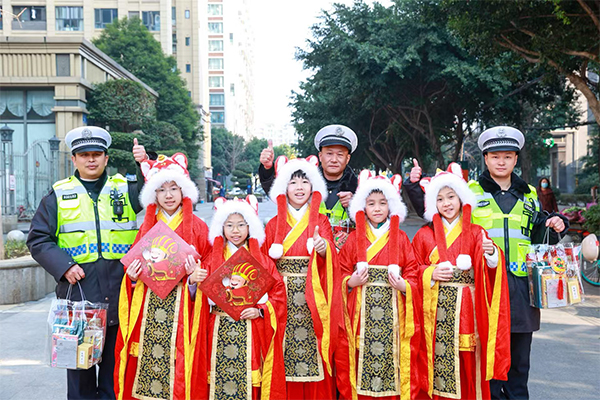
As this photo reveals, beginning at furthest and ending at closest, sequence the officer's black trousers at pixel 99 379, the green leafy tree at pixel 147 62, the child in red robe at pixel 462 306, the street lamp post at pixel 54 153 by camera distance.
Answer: the green leafy tree at pixel 147 62 < the street lamp post at pixel 54 153 < the officer's black trousers at pixel 99 379 < the child in red robe at pixel 462 306

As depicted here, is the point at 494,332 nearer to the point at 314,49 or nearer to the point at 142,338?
the point at 142,338

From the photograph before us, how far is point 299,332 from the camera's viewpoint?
3.81 m

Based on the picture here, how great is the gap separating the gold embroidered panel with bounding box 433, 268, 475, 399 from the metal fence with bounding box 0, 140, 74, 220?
17.6 m

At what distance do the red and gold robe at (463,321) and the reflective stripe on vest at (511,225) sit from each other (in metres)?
0.21

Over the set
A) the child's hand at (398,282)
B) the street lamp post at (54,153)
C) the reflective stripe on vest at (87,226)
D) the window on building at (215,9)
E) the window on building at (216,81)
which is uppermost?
the window on building at (215,9)

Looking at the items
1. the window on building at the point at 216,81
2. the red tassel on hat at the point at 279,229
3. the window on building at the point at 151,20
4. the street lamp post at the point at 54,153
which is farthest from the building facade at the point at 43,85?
the window on building at the point at 216,81

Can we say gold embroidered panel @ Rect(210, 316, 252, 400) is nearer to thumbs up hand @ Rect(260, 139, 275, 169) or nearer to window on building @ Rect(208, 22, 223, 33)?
thumbs up hand @ Rect(260, 139, 275, 169)

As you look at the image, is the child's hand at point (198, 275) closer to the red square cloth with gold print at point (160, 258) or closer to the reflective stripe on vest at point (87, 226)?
the red square cloth with gold print at point (160, 258)

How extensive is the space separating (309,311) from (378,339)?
1.70ft

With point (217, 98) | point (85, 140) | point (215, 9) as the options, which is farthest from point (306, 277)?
point (215, 9)

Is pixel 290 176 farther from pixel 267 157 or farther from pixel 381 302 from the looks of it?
pixel 381 302

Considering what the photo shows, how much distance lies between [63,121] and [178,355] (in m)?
23.3

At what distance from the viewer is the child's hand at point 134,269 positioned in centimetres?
358

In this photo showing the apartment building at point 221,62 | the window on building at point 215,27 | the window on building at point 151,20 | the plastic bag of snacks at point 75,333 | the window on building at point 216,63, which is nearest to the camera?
the plastic bag of snacks at point 75,333
